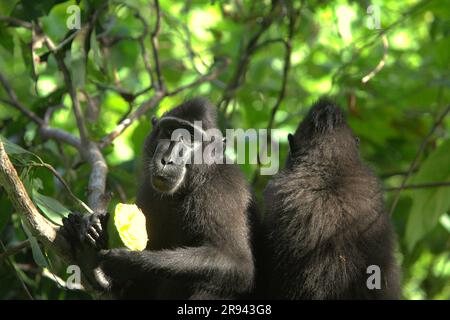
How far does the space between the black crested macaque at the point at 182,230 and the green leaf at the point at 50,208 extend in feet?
0.22

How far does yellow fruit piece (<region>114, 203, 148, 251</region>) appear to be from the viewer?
4625 mm

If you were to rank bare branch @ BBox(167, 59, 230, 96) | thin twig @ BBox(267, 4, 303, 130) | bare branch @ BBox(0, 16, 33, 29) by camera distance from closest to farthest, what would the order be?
bare branch @ BBox(0, 16, 33, 29) → bare branch @ BBox(167, 59, 230, 96) → thin twig @ BBox(267, 4, 303, 130)

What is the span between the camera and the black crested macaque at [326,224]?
4.92 metres

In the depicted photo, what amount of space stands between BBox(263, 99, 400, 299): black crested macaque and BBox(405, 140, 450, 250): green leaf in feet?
3.84

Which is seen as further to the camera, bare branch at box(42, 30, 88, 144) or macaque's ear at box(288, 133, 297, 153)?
bare branch at box(42, 30, 88, 144)

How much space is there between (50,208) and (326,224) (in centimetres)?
174

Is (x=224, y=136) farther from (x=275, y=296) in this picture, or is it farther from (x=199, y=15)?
(x=199, y=15)

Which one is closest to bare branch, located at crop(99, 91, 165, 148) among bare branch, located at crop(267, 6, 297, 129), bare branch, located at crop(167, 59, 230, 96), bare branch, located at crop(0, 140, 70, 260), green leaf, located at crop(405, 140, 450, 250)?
bare branch, located at crop(167, 59, 230, 96)

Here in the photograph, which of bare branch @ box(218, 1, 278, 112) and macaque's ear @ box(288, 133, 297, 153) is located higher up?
bare branch @ box(218, 1, 278, 112)

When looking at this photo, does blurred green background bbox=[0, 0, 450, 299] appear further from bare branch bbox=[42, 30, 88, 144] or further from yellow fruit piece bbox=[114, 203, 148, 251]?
yellow fruit piece bbox=[114, 203, 148, 251]

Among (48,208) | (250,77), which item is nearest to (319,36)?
(250,77)

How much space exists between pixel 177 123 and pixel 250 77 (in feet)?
11.0

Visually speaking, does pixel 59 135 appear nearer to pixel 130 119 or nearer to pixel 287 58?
pixel 130 119

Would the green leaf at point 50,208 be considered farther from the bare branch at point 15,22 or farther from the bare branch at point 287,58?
the bare branch at point 287,58
